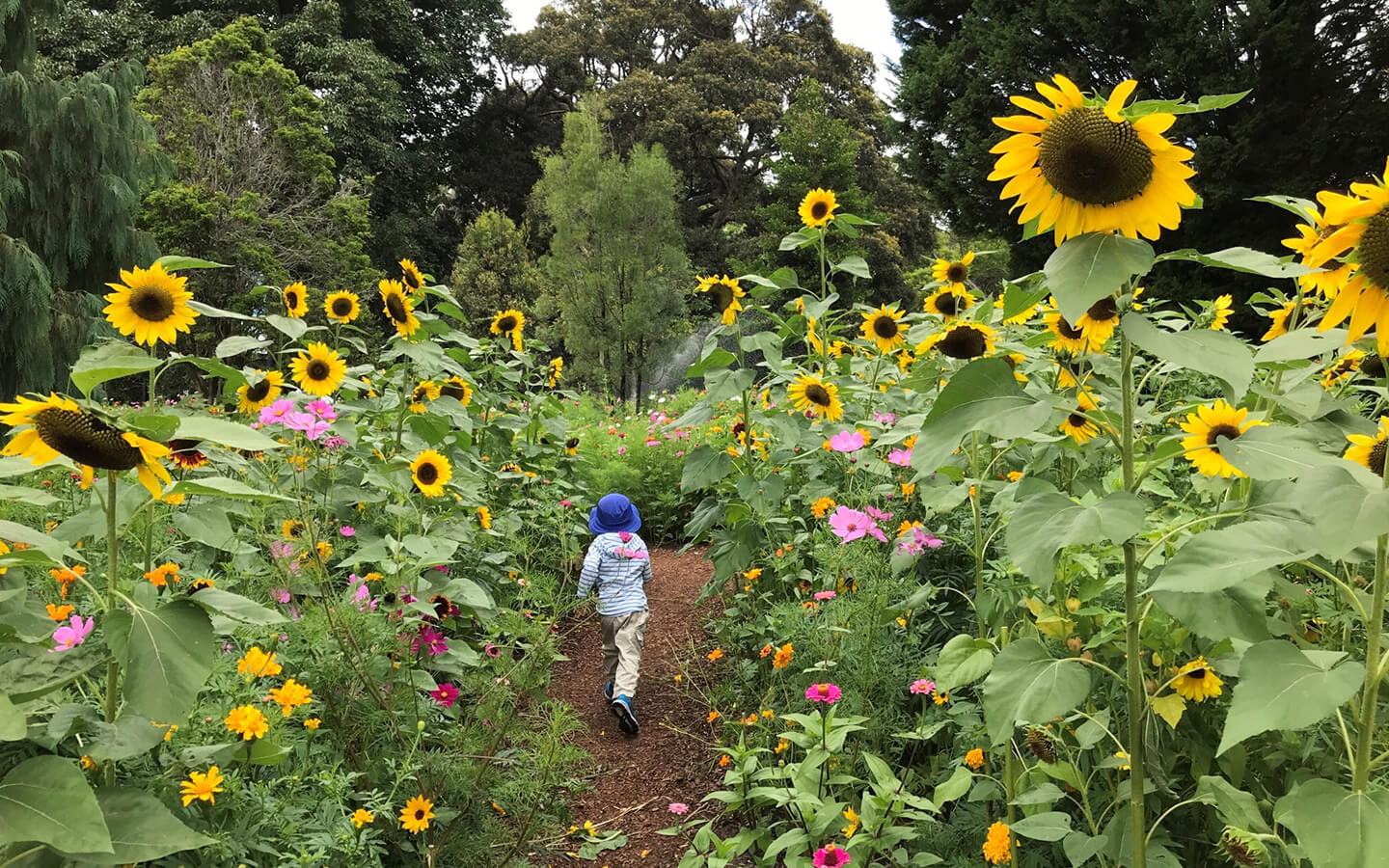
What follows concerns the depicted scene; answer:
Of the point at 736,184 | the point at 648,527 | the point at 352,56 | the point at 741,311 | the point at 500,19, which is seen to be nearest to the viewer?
the point at 741,311

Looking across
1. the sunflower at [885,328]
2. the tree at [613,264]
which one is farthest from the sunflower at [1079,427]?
the tree at [613,264]

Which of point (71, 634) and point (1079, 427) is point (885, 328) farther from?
point (71, 634)

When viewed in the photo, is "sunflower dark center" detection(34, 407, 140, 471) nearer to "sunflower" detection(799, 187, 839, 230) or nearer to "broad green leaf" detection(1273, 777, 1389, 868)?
"broad green leaf" detection(1273, 777, 1389, 868)

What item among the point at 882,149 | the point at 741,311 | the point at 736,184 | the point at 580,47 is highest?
the point at 580,47

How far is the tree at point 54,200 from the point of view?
22.4 ft

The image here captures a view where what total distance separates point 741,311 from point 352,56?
17.8m

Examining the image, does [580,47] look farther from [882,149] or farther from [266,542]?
[266,542]

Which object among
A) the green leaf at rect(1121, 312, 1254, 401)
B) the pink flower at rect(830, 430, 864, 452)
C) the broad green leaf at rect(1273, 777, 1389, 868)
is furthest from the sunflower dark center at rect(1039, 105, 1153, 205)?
the pink flower at rect(830, 430, 864, 452)

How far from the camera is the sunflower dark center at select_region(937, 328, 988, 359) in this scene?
1870mm

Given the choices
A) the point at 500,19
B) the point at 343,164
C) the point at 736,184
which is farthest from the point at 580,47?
the point at 343,164

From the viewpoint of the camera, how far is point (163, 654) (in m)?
0.98

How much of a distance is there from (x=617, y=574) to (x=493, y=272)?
1380cm

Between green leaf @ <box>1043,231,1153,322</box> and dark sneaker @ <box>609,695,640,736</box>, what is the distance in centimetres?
269

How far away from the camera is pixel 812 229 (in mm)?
3262
